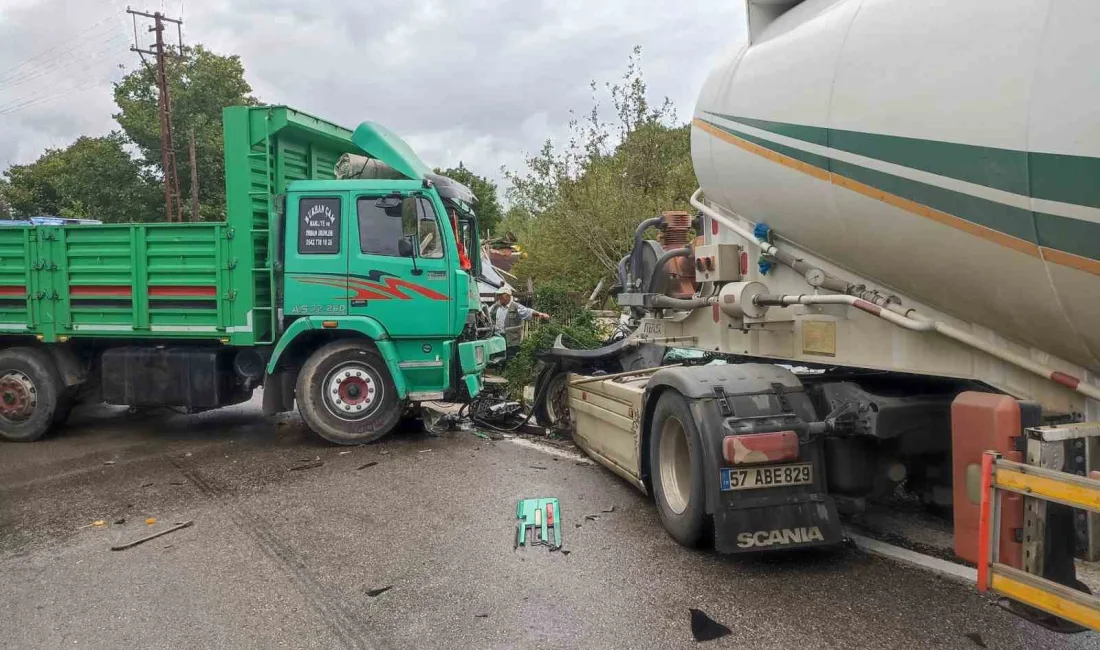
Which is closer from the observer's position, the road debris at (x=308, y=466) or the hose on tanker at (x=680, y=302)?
the hose on tanker at (x=680, y=302)

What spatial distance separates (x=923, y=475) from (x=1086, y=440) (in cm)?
128

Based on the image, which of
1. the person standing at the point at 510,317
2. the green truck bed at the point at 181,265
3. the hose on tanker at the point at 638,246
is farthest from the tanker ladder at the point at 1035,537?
the person standing at the point at 510,317

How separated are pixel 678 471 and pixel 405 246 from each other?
12.5 ft

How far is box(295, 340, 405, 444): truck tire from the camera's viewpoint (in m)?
7.37

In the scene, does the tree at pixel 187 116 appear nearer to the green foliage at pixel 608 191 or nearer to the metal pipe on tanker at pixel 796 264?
the green foliage at pixel 608 191

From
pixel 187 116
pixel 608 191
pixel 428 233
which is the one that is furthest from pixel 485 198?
pixel 428 233

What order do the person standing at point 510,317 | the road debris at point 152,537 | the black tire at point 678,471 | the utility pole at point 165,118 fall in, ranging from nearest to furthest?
the black tire at point 678,471, the road debris at point 152,537, the person standing at point 510,317, the utility pole at point 165,118

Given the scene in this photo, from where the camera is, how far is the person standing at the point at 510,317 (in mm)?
9844

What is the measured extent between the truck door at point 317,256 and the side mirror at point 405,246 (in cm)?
56

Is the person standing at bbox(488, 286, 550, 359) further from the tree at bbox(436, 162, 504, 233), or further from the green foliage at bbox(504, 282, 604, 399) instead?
the tree at bbox(436, 162, 504, 233)

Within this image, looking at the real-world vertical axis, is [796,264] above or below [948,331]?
above

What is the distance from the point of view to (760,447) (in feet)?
12.3

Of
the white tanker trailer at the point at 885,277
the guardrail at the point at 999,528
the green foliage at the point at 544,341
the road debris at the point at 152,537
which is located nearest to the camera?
the guardrail at the point at 999,528

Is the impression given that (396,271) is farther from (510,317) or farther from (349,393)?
(510,317)
